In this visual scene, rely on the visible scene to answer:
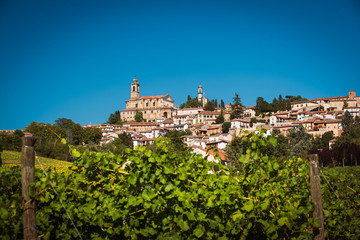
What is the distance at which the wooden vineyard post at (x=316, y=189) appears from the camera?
3502mm

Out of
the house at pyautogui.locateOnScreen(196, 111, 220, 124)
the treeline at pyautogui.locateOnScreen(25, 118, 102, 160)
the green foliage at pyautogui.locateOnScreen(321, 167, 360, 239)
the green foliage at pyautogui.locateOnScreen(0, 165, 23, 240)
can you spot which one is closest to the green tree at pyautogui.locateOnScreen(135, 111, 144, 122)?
the house at pyautogui.locateOnScreen(196, 111, 220, 124)

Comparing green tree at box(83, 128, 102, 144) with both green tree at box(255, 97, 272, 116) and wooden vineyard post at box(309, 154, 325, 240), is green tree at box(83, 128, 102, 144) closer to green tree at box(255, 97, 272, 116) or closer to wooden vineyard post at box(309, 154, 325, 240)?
green tree at box(255, 97, 272, 116)

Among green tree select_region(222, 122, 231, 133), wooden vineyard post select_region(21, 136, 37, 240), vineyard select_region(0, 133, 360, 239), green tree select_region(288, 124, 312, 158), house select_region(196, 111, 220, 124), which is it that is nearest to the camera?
wooden vineyard post select_region(21, 136, 37, 240)

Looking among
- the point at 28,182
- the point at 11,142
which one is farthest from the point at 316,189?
the point at 11,142

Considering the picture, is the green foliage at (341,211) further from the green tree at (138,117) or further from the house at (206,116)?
the green tree at (138,117)

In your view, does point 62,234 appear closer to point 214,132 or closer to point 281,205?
point 281,205

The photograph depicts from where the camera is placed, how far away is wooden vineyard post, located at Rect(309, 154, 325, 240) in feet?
11.5

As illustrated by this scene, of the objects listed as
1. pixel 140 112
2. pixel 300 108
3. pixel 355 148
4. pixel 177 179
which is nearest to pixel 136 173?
pixel 177 179

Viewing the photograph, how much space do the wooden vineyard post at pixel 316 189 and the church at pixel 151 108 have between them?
95806 mm

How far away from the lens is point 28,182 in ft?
9.76

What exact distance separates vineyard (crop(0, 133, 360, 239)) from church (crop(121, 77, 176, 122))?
95.5 metres

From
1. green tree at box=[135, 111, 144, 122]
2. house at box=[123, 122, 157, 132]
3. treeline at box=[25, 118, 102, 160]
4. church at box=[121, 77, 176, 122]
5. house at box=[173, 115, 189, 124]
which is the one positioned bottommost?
treeline at box=[25, 118, 102, 160]

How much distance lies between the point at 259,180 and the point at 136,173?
1600mm

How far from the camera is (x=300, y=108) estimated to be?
270 ft
